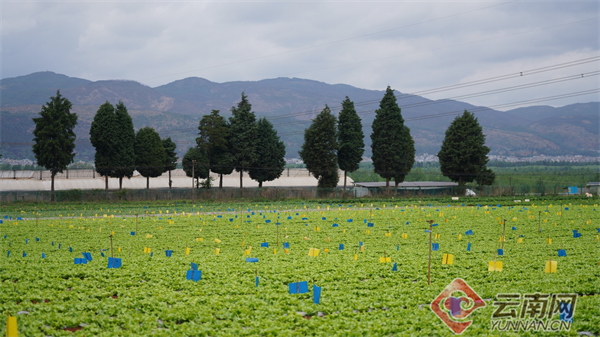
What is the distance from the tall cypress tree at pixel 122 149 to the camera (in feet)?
193

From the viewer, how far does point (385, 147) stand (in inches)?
2532

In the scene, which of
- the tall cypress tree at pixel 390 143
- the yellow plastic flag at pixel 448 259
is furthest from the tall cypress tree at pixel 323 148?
the yellow plastic flag at pixel 448 259

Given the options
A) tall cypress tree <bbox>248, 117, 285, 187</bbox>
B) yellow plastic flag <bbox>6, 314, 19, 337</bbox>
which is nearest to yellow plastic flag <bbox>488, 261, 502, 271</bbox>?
yellow plastic flag <bbox>6, 314, 19, 337</bbox>

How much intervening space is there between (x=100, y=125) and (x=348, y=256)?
49231mm

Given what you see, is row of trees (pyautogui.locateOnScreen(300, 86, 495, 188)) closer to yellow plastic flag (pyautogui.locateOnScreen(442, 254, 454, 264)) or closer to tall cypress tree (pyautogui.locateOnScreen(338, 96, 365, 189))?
tall cypress tree (pyautogui.locateOnScreen(338, 96, 365, 189))

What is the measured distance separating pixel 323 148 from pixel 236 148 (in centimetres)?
1183

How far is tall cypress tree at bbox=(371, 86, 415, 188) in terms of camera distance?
2537 inches

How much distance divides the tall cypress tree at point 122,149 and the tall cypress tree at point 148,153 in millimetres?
2673

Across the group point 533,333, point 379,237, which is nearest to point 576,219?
point 379,237

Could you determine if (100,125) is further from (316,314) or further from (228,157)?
(316,314)

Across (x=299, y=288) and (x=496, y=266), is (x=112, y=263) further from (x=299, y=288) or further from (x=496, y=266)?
(x=496, y=266)

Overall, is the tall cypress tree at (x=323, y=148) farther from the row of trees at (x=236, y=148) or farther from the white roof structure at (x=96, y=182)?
the white roof structure at (x=96, y=182)

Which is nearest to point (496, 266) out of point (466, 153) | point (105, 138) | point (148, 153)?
point (105, 138)

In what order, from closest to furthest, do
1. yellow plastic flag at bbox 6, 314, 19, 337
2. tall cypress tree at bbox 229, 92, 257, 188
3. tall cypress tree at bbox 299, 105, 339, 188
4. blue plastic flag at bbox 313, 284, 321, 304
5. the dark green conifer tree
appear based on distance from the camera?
yellow plastic flag at bbox 6, 314, 19, 337 → blue plastic flag at bbox 313, 284, 321, 304 → the dark green conifer tree → tall cypress tree at bbox 299, 105, 339, 188 → tall cypress tree at bbox 229, 92, 257, 188
